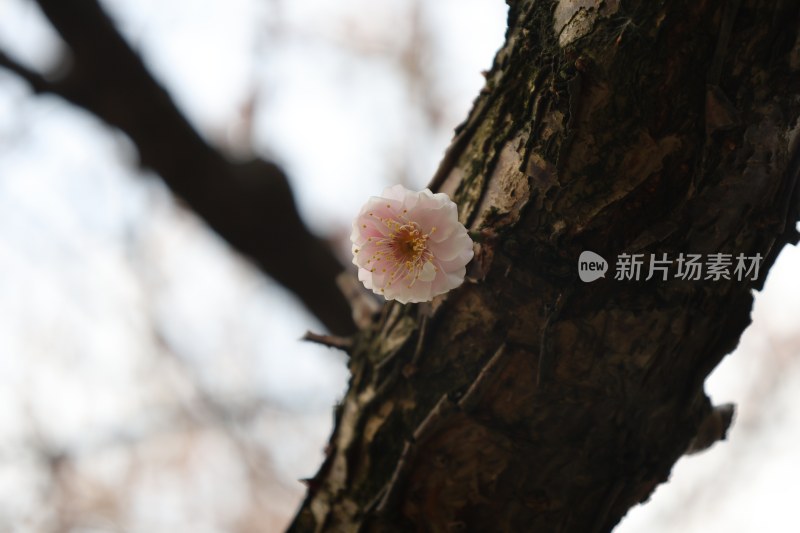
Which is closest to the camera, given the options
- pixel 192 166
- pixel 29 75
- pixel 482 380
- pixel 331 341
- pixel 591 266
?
pixel 591 266

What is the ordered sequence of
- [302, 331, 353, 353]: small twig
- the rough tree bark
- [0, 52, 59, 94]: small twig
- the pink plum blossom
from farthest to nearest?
[0, 52, 59, 94]: small twig → [302, 331, 353, 353]: small twig → the pink plum blossom → the rough tree bark

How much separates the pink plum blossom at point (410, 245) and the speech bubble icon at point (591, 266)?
14 centimetres

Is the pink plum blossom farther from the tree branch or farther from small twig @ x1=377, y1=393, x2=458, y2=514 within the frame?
the tree branch

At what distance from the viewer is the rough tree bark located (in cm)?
74

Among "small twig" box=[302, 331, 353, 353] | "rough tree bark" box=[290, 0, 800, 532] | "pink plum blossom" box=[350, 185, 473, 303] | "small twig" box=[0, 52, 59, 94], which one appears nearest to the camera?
"rough tree bark" box=[290, 0, 800, 532]

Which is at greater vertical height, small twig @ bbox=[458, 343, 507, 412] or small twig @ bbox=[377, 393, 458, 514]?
small twig @ bbox=[458, 343, 507, 412]

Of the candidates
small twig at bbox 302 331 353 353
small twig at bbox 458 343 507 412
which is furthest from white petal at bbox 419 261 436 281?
small twig at bbox 302 331 353 353

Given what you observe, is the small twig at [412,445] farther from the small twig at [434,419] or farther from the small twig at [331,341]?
the small twig at [331,341]

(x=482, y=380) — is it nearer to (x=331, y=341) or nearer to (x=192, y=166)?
(x=331, y=341)

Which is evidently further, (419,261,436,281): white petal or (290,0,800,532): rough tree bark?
(419,261,436,281): white petal

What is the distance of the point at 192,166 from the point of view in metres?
1.85

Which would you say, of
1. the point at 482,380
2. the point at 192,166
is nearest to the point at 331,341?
the point at 482,380

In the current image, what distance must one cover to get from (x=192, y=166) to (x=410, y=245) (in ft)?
3.60

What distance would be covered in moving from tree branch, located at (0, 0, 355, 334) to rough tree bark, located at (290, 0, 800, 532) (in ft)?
2.92
